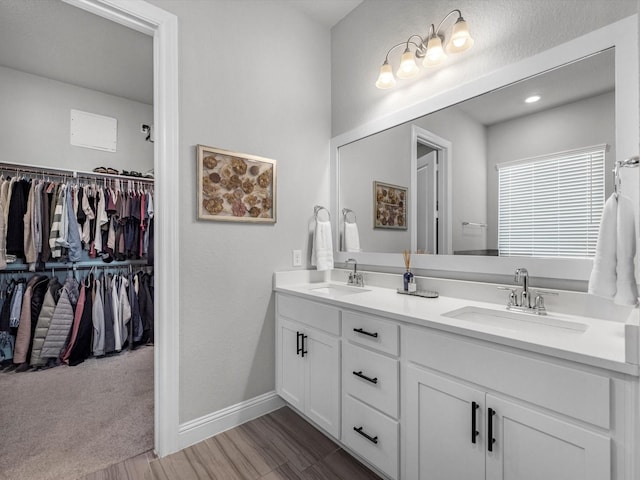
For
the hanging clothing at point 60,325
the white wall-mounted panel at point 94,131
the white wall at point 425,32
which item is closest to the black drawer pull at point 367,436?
the white wall at point 425,32

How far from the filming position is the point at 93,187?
3115 mm

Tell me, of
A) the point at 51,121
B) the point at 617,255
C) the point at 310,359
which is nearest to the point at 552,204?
the point at 617,255

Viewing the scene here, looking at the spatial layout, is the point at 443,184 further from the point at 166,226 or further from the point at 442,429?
the point at 166,226

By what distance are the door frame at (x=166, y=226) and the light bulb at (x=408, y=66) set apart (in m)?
1.28

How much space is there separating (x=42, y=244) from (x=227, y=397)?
231 cm

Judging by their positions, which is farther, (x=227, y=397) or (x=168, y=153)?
(x=227, y=397)

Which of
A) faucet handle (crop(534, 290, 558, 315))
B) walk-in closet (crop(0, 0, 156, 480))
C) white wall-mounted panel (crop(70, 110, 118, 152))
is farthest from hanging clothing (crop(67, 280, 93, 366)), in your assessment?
faucet handle (crop(534, 290, 558, 315))

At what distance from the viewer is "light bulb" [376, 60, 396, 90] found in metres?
1.94

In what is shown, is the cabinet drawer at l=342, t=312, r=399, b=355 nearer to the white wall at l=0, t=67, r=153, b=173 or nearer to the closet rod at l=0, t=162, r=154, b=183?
the closet rod at l=0, t=162, r=154, b=183

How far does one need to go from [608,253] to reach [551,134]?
2.06 ft

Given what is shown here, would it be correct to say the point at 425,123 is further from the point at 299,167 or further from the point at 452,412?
the point at 452,412

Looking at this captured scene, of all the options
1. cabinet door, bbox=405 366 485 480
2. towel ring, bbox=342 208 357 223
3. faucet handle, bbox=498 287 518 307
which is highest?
towel ring, bbox=342 208 357 223

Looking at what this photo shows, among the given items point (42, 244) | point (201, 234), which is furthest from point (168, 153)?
point (42, 244)

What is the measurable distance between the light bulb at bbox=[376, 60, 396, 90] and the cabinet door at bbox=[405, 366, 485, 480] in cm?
165
